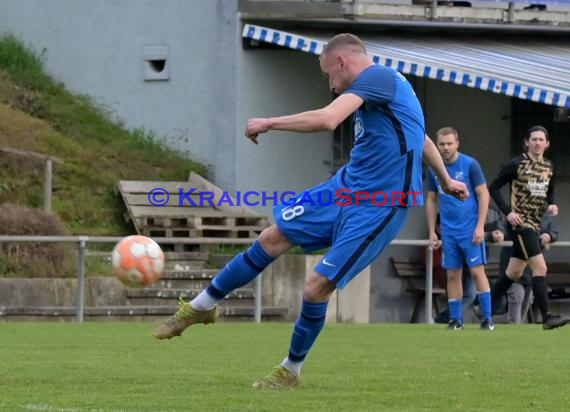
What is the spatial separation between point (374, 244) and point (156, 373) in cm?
176

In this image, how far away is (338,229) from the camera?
9.30 m

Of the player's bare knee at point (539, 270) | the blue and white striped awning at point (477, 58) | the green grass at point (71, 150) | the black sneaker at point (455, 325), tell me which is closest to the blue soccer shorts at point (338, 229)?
the player's bare knee at point (539, 270)

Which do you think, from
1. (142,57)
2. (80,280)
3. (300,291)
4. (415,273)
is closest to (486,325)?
(80,280)

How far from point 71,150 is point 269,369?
49.0 feet

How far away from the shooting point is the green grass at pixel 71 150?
23.8 meters

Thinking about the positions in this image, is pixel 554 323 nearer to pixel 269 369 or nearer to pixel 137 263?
pixel 269 369

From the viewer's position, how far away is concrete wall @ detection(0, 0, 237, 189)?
25.6m

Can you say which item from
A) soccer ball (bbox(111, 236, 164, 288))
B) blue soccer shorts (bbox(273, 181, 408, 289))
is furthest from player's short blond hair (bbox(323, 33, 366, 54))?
soccer ball (bbox(111, 236, 164, 288))

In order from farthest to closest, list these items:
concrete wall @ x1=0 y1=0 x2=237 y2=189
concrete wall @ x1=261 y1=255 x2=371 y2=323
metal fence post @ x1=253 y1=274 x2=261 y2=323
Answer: concrete wall @ x1=0 y1=0 x2=237 y2=189 → concrete wall @ x1=261 y1=255 x2=371 y2=323 → metal fence post @ x1=253 y1=274 x2=261 y2=323

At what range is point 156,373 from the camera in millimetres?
10062

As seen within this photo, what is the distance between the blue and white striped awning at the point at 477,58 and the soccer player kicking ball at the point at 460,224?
5.56 m

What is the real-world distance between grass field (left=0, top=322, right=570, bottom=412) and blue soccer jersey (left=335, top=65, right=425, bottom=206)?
1.15m

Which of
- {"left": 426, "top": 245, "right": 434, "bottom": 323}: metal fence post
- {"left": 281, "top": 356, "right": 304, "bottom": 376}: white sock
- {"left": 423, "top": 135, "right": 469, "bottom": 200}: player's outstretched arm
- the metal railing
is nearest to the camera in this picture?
{"left": 281, "top": 356, "right": 304, "bottom": 376}: white sock

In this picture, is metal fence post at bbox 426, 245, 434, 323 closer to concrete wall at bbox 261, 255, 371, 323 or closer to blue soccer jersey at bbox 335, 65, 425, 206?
concrete wall at bbox 261, 255, 371, 323
